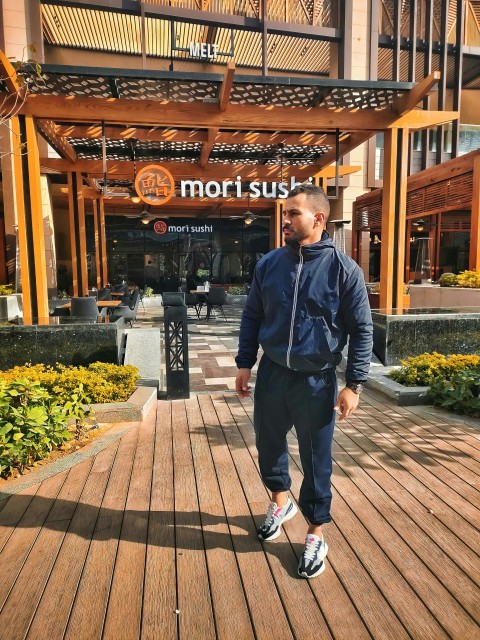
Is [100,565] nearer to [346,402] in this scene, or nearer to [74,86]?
[346,402]

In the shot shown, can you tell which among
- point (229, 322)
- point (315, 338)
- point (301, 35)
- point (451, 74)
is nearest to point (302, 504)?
point (315, 338)

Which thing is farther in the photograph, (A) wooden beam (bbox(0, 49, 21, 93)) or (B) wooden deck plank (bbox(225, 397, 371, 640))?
(A) wooden beam (bbox(0, 49, 21, 93))

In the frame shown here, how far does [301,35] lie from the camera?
49.9 feet

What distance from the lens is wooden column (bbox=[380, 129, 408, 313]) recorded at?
7078 millimetres

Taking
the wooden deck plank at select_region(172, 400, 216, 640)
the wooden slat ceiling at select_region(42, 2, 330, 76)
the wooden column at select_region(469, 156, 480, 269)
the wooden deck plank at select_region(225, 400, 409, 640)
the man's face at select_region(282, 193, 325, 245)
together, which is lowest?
the wooden deck plank at select_region(172, 400, 216, 640)

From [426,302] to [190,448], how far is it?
24.1ft

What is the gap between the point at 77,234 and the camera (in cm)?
1181

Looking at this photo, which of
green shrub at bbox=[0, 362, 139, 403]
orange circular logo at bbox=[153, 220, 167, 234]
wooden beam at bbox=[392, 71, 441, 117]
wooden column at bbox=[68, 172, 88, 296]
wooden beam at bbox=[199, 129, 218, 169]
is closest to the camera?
green shrub at bbox=[0, 362, 139, 403]

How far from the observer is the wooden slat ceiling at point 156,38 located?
1405 cm

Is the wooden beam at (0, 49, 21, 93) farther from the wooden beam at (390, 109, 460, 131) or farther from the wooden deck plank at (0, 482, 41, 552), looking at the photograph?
the wooden beam at (390, 109, 460, 131)

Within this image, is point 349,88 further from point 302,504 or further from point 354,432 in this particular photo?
point 302,504

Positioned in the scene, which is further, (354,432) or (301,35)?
(301,35)

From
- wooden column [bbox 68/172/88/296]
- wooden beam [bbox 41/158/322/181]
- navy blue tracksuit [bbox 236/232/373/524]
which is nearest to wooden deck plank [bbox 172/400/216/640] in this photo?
navy blue tracksuit [bbox 236/232/373/524]

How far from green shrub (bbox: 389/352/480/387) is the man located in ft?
9.67
